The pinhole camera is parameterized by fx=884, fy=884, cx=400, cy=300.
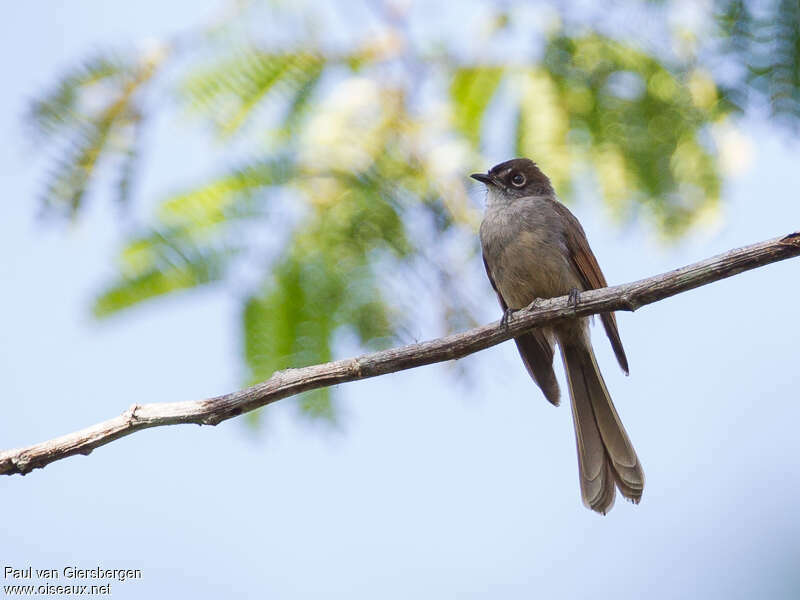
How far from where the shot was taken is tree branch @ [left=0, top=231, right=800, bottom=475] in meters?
3.07

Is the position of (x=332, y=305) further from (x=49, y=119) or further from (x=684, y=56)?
(x=684, y=56)

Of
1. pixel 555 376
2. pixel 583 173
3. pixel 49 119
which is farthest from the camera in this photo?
pixel 555 376

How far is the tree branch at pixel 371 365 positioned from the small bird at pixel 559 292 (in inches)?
59.2

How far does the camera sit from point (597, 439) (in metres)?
4.94

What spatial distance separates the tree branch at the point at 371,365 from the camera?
3.07 meters

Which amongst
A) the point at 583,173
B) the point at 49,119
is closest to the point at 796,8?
the point at 583,173

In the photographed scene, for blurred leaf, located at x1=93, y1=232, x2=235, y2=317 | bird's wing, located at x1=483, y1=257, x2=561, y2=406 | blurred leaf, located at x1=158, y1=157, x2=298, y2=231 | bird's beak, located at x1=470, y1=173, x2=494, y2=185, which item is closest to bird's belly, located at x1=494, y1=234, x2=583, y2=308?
Answer: bird's wing, located at x1=483, y1=257, x2=561, y2=406

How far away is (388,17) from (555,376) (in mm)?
2293

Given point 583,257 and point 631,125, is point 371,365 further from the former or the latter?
point 583,257

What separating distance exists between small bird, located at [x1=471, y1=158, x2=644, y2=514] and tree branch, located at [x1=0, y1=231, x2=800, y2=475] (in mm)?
1504

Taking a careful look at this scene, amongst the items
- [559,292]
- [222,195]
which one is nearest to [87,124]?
[222,195]

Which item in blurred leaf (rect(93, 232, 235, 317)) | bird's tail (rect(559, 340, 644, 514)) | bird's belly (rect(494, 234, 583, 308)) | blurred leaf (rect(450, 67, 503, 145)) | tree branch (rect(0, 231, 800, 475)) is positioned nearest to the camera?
tree branch (rect(0, 231, 800, 475))

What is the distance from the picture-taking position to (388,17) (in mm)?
4230

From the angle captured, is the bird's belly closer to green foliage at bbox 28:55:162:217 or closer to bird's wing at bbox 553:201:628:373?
bird's wing at bbox 553:201:628:373
